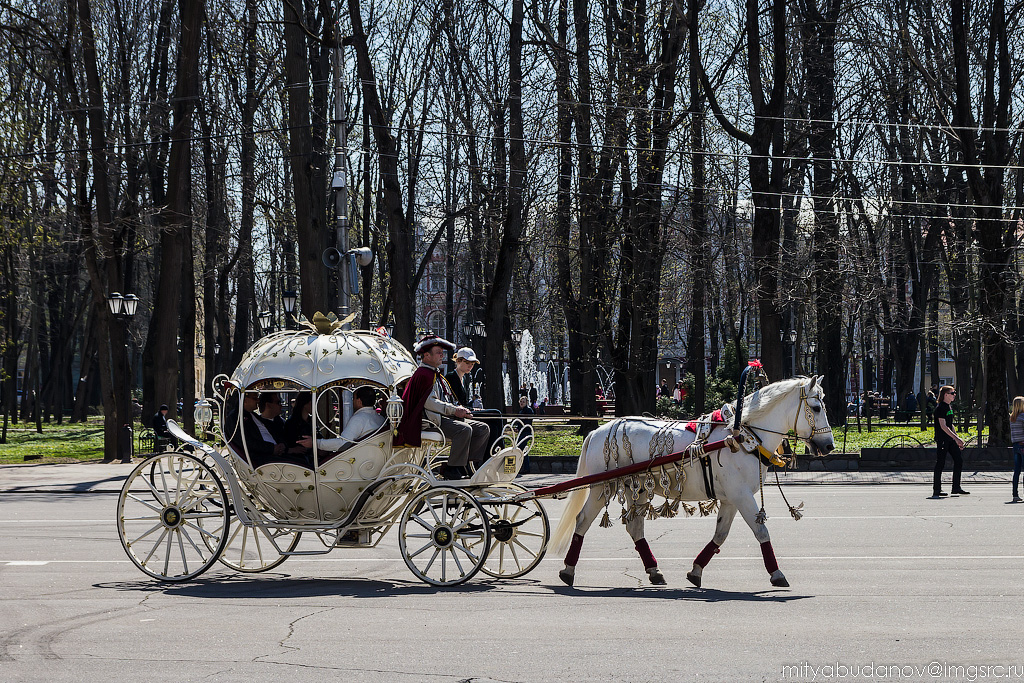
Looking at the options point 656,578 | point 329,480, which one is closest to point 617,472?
point 656,578

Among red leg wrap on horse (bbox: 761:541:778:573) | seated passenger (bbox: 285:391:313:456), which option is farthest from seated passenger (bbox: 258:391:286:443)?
red leg wrap on horse (bbox: 761:541:778:573)

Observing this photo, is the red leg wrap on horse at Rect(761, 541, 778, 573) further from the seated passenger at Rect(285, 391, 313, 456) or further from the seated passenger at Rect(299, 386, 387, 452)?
the seated passenger at Rect(285, 391, 313, 456)

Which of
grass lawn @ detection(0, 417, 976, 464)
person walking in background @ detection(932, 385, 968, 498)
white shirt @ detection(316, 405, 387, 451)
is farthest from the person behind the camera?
grass lawn @ detection(0, 417, 976, 464)

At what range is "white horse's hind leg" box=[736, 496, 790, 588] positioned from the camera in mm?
9688

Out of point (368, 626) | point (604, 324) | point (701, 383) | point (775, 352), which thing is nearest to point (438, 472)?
point (368, 626)

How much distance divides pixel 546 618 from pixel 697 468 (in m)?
2.45

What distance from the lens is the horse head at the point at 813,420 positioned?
396 inches

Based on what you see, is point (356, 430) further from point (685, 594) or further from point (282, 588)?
point (685, 594)

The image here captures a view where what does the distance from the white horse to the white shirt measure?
203 centimetres

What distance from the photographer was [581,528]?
10672 mm

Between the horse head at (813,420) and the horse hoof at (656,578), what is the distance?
180 centimetres

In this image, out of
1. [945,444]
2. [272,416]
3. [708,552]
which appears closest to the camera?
[708,552]

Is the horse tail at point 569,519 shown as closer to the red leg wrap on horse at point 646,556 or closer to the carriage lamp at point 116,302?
the red leg wrap on horse at point 646,556

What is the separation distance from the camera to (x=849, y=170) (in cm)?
4041
